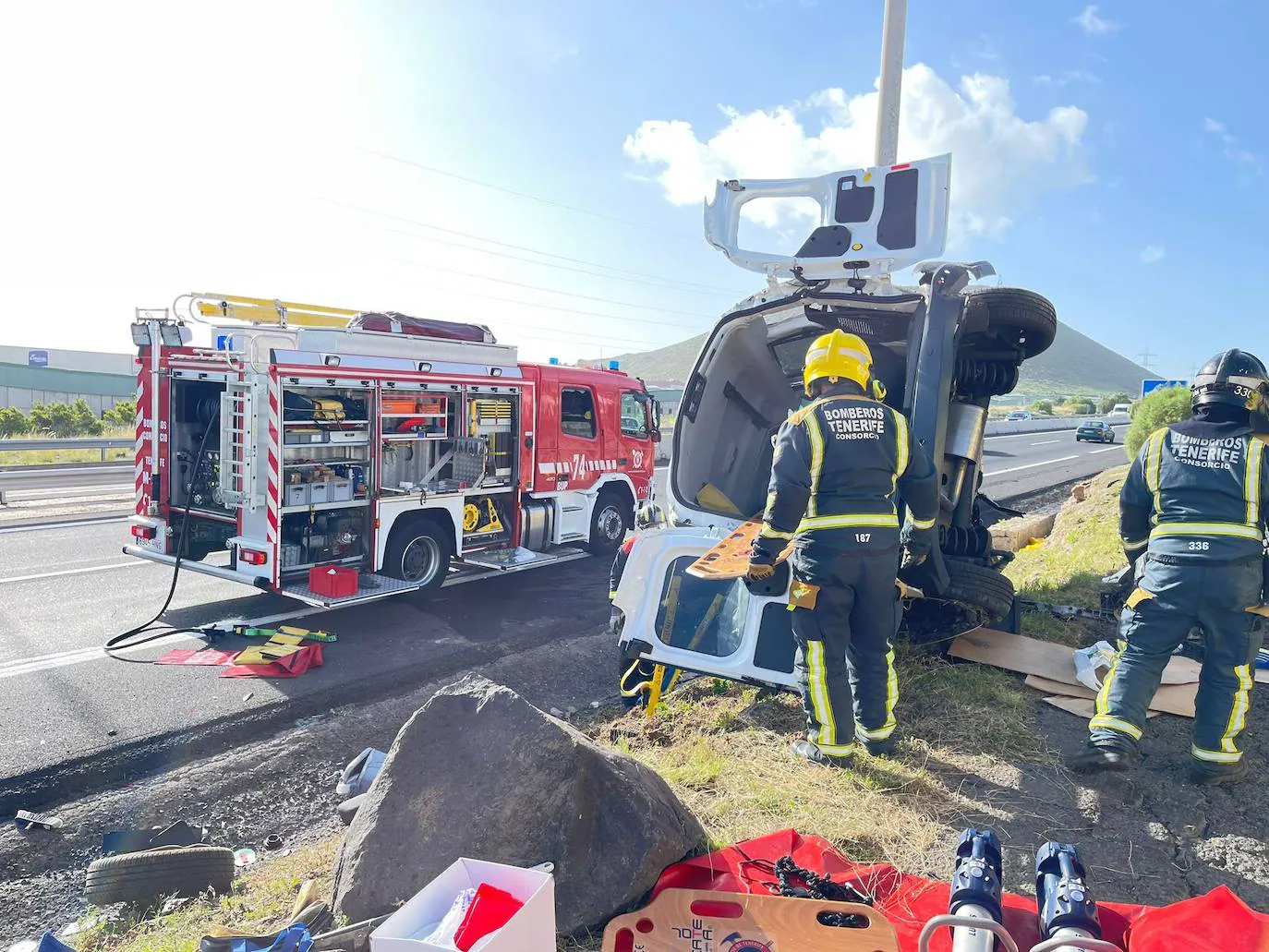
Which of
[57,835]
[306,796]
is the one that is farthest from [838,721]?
[57,835]

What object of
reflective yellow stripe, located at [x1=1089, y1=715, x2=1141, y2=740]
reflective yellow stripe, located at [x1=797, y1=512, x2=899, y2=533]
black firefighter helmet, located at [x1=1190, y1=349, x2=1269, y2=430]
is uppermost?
black firefighter helmet, located at [x1=1190, y1=349, x2=1269, y2=430]

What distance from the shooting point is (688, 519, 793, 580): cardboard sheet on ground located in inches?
154

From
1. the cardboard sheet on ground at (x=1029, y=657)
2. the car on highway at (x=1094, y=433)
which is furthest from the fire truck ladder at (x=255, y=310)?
the car on highway at (x=1094, y=433)

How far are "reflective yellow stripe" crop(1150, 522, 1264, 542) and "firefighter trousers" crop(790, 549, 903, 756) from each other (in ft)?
4.05

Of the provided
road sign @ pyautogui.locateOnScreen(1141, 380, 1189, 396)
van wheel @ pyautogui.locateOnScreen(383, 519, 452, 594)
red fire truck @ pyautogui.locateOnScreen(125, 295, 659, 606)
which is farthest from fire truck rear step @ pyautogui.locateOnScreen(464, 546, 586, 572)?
road sign @ pyautogui.locateOnScreen(1141, 380, 1189, 396)

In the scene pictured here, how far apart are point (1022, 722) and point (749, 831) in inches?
72.9

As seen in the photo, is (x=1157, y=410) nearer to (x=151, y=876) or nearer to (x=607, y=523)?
(x=607, y=523)

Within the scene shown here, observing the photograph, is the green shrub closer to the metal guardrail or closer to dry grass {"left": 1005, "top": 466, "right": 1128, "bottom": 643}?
dry grass {"left": 1005, "top": 466, "right": 1128, "bottom": 643}

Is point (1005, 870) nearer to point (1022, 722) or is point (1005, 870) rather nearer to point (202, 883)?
point (1022, 722)

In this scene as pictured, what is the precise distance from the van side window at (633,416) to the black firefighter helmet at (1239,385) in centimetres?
661

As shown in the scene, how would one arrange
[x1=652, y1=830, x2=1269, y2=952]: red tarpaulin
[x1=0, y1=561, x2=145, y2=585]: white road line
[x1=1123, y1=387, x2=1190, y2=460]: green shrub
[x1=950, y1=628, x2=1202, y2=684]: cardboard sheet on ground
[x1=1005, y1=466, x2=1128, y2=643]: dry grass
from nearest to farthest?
1. [x1=652, y1=830, x2=1269, y2=952]: red tarpaulin
2. [x1=950, y1=628, x2=1202, y2=684]: cardboard sheet on ground
3. [x1=1005, y1=466, x2=1128, y2=643]: dry grass
4. [x1=0, y1=561, x2=145, y2=585]: white road line
5. [x1=1123, y1=387, x2=1190, y2=460]: green shrub

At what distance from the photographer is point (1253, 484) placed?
3492 mm

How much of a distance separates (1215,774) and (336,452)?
6.12 metres

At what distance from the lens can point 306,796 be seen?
3.88m
